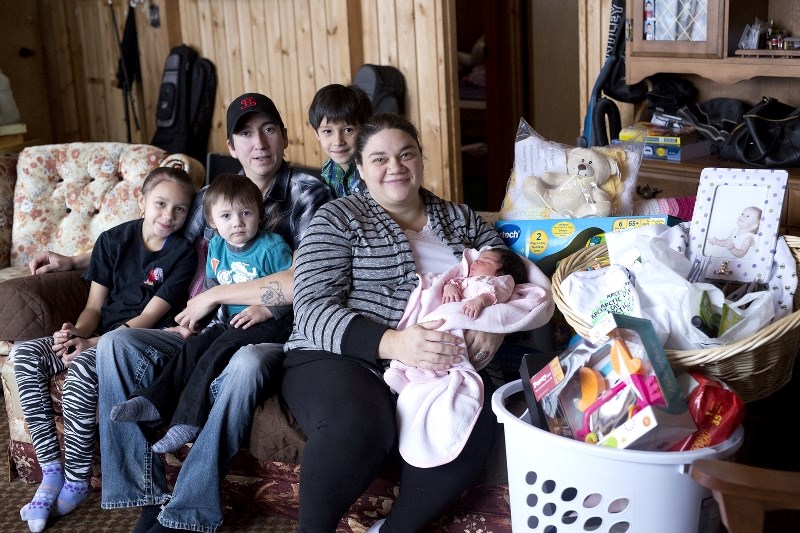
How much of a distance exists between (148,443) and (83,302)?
2.07ft

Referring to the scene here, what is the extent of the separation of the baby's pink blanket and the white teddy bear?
352 mm

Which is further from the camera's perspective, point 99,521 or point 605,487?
point 99,521

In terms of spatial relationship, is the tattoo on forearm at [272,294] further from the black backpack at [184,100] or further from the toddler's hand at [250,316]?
the black backpack at [184,100]

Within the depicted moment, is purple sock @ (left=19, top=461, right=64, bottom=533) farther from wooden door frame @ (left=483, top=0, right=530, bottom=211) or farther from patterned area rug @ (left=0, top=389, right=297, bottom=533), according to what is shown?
wooden door frame @ (left=483, top=0, right=530, bottom=211)

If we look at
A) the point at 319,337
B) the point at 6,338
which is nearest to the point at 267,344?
the point at 319,337

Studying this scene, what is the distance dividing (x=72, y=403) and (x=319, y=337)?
72 cm

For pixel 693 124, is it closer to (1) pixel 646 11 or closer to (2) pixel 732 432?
(1) pixel 646 11

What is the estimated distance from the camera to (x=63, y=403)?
2.41 meters

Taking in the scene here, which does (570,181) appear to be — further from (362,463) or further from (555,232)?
(362,463)

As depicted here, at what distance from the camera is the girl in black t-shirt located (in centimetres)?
243

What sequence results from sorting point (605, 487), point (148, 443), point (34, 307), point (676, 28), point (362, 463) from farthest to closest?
point (676, 28), point (34, 307), point (148, 443), point (362, 463), point (605, 487)

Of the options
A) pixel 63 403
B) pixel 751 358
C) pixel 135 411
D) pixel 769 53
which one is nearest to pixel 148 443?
pixel 135 411

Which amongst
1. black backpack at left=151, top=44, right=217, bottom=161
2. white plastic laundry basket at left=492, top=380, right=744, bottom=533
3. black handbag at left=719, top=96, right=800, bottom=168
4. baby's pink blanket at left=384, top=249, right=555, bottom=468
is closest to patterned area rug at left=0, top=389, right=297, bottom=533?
baby's pink blanket at left=384, top=249, right=555, bottom=468

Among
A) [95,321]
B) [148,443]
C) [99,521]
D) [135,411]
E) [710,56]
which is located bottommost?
[99,521]
